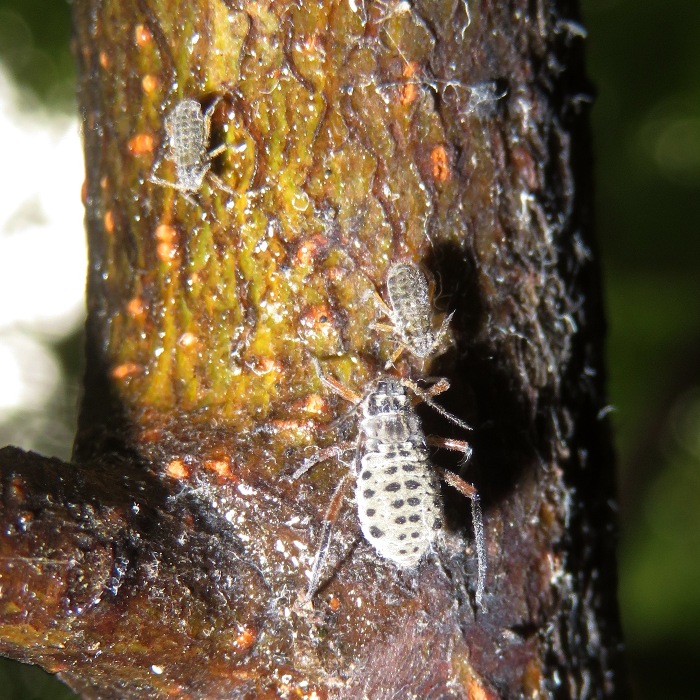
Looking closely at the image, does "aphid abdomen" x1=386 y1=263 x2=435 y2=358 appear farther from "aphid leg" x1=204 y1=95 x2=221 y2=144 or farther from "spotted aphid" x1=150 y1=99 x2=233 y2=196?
"aphid leg" x1=204 y1=95 x2=221 y2=144

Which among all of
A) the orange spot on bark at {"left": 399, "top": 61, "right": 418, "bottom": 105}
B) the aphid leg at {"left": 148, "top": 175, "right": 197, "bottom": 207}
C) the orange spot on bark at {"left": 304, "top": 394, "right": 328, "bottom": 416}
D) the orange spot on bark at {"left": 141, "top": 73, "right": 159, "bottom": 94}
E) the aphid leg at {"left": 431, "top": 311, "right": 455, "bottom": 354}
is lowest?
the orange spot on bark at {"left": 304, "top": 394, "right": 328, "bottom": 416}

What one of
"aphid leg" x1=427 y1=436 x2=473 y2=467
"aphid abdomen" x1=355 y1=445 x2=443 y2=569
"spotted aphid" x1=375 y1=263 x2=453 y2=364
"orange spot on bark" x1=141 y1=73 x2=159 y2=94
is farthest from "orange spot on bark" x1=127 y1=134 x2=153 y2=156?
"aphid leg" x1=427 y1=436 x2=473 y2=467

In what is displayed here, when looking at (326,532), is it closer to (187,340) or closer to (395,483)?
(395,483)

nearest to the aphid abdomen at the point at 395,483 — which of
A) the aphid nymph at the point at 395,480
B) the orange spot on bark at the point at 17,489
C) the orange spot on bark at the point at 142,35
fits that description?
the aphid nymph at the point at 395,480

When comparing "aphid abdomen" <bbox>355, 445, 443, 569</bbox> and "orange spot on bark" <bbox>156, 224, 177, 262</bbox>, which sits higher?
"orange spot on bark" <bbox>156, 224, 177, 262</bbox>

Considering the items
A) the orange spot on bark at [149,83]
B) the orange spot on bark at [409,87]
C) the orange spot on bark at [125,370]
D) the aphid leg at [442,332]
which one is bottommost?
the orange spot on bark at [125,370]

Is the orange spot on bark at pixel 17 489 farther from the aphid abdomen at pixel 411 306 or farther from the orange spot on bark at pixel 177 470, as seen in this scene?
the aphid abdomen at pixel 411 306

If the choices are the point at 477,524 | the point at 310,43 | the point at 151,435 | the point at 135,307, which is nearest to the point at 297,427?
the point at 151,435
